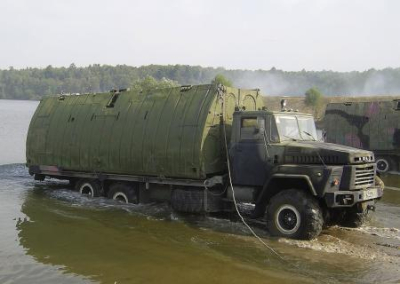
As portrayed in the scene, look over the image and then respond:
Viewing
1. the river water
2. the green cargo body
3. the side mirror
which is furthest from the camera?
the green cargo body

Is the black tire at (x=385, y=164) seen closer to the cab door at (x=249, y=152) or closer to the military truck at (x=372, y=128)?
the military truck at (x=372, y=128)

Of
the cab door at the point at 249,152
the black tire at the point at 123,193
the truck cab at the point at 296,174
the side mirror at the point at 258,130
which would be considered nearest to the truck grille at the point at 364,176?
the truck cab at the point at 296,174

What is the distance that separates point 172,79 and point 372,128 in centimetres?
11353

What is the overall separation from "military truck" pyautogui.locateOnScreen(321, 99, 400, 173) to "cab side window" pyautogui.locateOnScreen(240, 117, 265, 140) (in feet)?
42.7

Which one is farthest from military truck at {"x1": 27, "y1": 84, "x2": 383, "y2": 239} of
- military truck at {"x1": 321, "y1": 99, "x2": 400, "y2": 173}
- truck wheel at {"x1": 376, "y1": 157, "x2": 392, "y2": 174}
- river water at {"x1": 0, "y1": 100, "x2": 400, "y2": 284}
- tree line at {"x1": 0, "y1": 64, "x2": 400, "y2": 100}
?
tree line at {"x1": 0, "y1": 64, "x2": 400, "y2": 100}

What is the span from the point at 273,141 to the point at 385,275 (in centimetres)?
357

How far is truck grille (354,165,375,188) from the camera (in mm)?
9117

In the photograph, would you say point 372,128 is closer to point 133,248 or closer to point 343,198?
point 343,198

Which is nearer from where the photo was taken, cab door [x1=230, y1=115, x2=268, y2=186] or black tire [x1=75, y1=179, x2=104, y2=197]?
cab door [x1=230, y1=115, x2=268, y2=186]

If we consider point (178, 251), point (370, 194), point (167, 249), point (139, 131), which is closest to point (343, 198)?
point (370, 194)

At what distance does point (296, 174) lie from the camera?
30.3 ft

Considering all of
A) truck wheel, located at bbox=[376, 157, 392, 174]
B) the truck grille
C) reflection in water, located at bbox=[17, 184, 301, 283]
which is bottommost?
reflection in water, located at bbox=[17, 184, 301, 283]

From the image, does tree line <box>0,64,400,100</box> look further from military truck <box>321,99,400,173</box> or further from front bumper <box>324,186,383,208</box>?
front bumper <box>324,186,383,208</box>

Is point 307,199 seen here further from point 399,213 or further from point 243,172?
point 399,213
